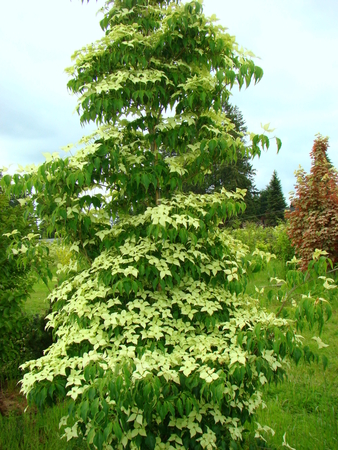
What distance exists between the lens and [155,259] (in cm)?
246

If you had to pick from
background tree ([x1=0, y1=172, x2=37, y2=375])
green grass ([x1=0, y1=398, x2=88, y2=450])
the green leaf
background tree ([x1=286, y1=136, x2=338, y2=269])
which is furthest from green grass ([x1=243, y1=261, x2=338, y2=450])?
background tree ([x1=286, y1=136, x2=338, y2=269])

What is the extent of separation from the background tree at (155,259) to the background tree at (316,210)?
5359mm

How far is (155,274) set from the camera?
2.60 metres

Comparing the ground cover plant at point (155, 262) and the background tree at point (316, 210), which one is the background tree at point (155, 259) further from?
the background tree at point (316, 210)

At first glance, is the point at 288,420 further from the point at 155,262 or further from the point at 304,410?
the point at 155,262

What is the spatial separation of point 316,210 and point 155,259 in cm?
661

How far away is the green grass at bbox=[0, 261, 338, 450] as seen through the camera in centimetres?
318

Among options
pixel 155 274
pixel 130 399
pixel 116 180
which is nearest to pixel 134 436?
pixel 130 399

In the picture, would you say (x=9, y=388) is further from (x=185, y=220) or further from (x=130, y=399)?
(x=185, y=220)

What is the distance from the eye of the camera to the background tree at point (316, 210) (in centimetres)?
776

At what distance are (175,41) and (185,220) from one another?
1.44 m

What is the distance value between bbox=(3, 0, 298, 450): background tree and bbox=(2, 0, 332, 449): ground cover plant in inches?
0.4

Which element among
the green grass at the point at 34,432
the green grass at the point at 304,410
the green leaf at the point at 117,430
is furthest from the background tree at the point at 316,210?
the green leaf at the point at 117,430

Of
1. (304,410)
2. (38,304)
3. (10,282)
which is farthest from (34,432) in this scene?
(38,304)
